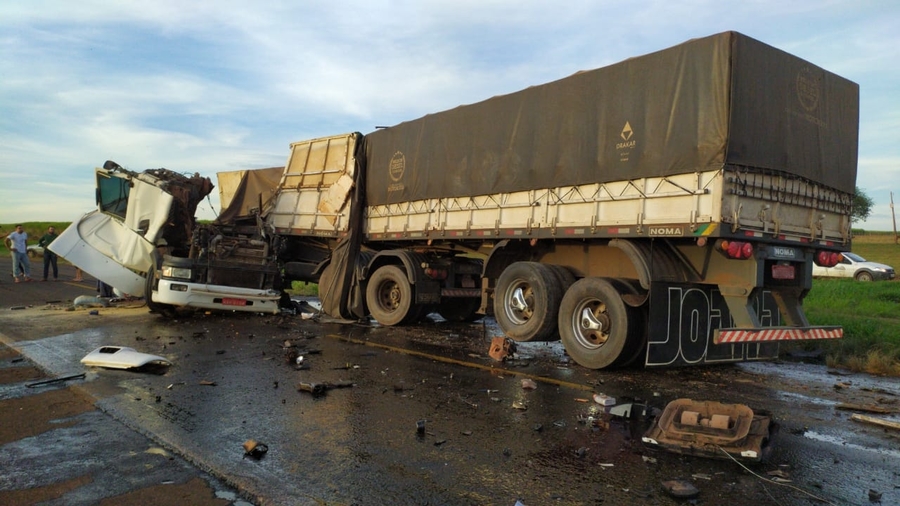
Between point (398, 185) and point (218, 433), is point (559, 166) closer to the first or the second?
point (398, 185)

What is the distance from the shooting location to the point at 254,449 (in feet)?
14.0

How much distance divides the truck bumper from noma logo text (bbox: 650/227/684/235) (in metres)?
7.30

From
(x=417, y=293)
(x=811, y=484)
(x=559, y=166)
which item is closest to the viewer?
(x=811, y=484)

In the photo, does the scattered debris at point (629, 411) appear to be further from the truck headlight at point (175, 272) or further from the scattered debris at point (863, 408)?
the truck headlight at point (175, 272)

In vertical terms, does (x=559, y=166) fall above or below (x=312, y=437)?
above

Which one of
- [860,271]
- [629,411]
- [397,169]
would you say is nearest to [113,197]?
[397,169]

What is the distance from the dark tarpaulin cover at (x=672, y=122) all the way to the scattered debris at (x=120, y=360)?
5.00 m

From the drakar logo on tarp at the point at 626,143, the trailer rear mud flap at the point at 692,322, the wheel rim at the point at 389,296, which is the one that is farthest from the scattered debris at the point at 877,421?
the wheel rim at the point at 389,296

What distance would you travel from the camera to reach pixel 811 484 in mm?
3793

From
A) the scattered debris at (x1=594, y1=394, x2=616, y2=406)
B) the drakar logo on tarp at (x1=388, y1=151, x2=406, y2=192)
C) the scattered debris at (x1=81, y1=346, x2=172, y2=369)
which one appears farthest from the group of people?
the scattered debris at (x1=594, y1=394, x2=616, y2=406)

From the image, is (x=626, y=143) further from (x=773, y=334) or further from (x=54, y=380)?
(x=54, y=380)

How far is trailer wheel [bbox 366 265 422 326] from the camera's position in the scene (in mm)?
11078

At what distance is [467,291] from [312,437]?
23.1ft

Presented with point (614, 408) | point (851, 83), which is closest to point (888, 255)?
point (851, 83)
